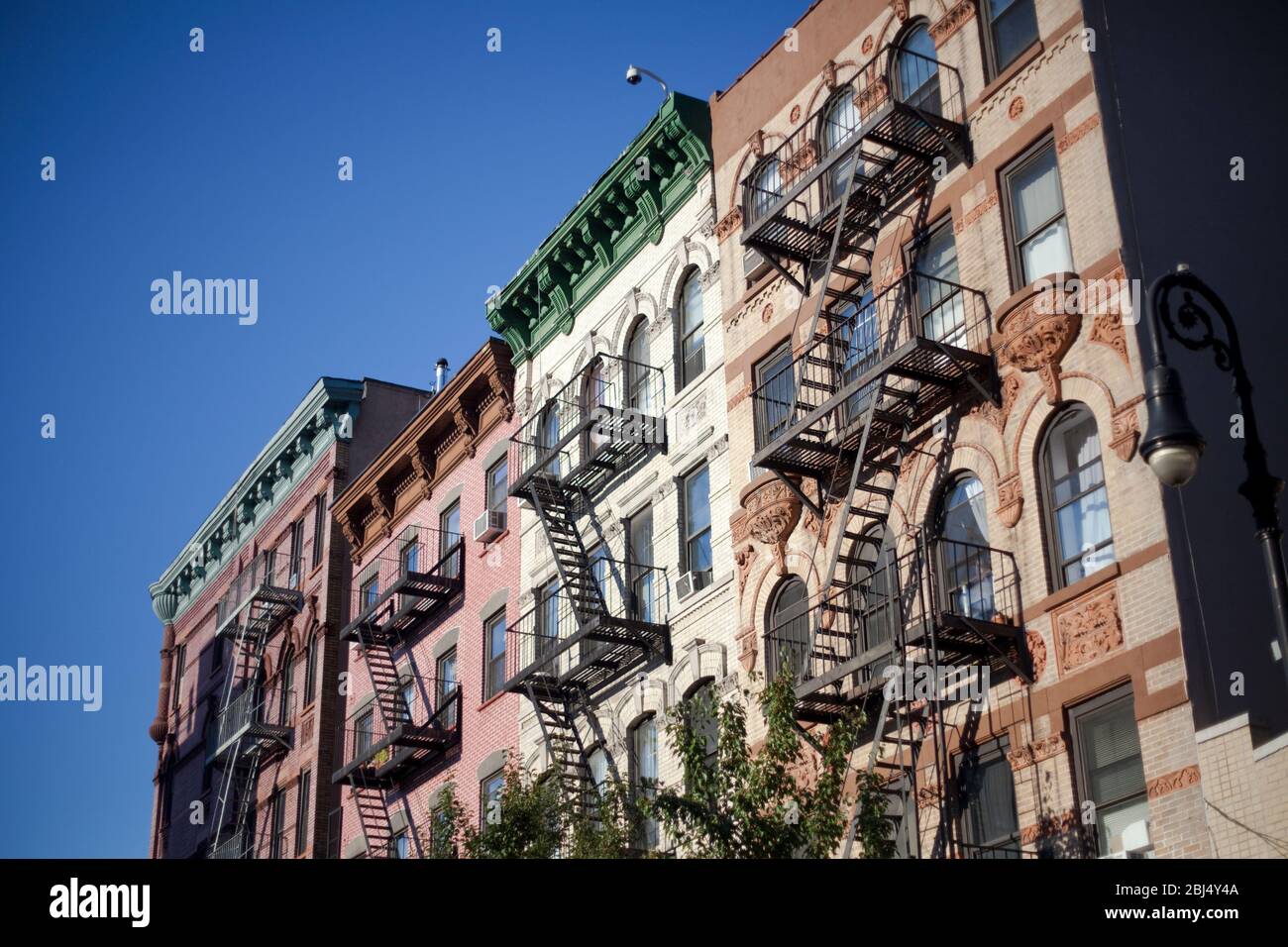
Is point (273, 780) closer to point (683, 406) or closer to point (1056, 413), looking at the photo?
point (683, 406)

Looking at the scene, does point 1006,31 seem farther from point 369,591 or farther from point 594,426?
point 369,591

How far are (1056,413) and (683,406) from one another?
32.3ft

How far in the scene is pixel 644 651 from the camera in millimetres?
28844

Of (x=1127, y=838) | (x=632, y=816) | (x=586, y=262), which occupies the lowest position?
(x=1127, y=838)

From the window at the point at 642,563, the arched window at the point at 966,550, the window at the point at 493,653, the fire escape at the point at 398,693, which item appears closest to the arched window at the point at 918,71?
the arched window at the point at 966,550

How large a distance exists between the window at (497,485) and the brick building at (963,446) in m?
9.42

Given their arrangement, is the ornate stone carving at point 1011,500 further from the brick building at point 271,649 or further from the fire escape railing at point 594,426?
the brick building at point 271,649

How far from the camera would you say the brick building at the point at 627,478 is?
28.2 meters

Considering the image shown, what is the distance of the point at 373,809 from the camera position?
127 feet

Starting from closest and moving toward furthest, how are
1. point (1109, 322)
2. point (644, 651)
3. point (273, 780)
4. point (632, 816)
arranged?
1. point (1109, 322)
2. point (632, 816)
3. point (644, 651)
4. point (273, 780)

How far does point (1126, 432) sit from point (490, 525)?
61.2 feet

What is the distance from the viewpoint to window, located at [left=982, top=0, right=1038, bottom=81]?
23062 mm
